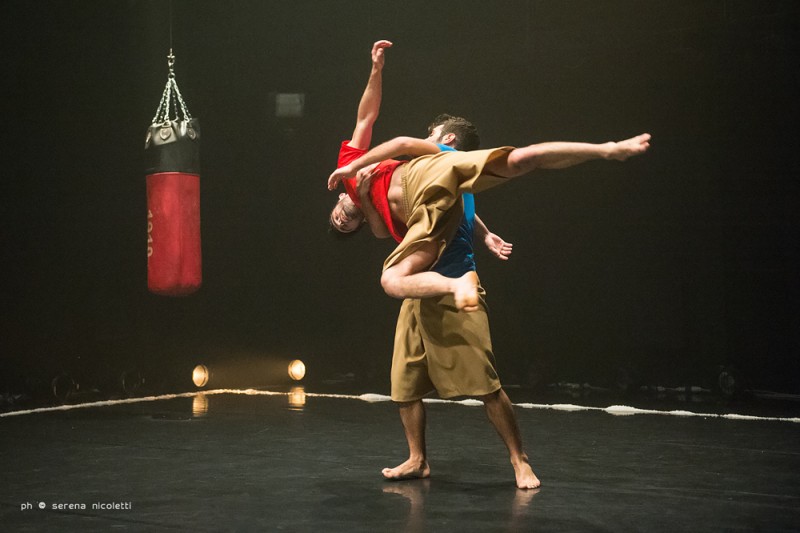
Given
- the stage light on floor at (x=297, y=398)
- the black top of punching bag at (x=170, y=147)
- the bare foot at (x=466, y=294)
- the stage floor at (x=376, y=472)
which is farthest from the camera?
the stage light on floor at (x=297, y=398)

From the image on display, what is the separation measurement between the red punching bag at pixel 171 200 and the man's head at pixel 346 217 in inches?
79.1

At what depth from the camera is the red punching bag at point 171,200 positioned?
4957mm

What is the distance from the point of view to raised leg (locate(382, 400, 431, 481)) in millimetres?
3129

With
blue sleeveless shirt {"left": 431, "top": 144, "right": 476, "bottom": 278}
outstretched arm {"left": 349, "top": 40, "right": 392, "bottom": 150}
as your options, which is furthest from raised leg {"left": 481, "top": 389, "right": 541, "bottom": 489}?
outstretched arm {"left": 349, "top": 40, "right": 392, "bottom": 150}

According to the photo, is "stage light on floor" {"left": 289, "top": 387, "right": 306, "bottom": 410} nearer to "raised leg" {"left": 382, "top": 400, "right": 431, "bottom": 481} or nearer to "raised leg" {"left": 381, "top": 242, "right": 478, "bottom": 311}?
"raised leg" {"left": 382, "top": 400, "right": 431, "bottom": 481}

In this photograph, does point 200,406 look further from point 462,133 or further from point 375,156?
point 375,156

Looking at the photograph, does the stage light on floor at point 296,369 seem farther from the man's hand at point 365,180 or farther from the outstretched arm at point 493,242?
the man's hand at point 365,180

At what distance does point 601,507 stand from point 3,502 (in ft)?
5.90

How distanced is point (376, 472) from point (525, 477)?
568 millimetres

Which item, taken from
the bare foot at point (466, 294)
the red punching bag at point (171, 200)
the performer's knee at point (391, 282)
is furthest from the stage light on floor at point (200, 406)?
the bare foot at point (466, 294)

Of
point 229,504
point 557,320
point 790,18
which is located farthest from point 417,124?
point 229,504

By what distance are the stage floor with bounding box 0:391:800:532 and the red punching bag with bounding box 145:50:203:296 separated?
737 mm

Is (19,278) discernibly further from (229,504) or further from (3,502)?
(229,504)

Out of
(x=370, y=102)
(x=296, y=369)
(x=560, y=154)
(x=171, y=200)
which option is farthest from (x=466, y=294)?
(x=296, y=369)
